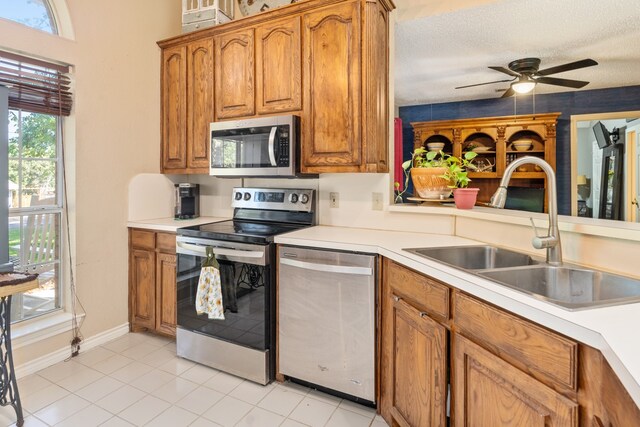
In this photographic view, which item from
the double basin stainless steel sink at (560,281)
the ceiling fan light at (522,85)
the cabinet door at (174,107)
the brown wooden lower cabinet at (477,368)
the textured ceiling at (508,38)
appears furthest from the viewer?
the ceiling fan light at (522,85)

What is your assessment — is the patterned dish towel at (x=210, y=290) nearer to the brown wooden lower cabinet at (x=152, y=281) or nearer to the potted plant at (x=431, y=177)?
the brown wooden lower cabinet at (x=152, y=281)

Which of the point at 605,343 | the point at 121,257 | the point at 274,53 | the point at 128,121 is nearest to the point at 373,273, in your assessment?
the point at 605,343

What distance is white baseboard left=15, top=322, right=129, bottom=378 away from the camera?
2.15m

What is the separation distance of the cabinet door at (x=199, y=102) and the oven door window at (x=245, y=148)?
7.4 inches

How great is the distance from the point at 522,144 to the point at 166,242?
4.63 metres

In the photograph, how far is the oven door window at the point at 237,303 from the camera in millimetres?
2057

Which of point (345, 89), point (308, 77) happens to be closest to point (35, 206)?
point (308, 77)

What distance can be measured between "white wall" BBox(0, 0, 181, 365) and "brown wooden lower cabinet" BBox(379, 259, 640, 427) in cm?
208

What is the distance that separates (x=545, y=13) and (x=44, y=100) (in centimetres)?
344

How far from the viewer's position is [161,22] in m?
2.93

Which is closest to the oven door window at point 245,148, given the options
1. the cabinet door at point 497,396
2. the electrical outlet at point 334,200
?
the electrical outlet at point 334,200

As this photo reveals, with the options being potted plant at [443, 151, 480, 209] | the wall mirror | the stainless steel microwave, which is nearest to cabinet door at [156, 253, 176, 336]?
the stainless steel microwave

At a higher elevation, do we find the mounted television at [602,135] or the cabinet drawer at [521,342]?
the mounted television at [602,135]

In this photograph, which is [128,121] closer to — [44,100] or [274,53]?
[44,100]
